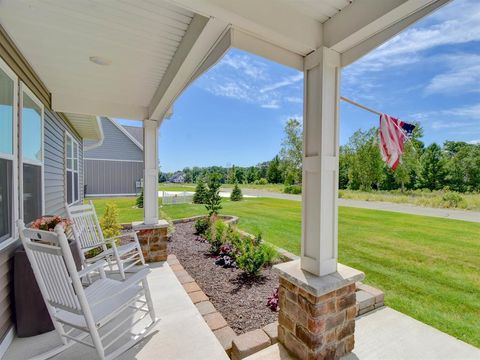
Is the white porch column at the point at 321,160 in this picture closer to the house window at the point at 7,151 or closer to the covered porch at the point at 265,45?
the covered porch at the point at 265,45

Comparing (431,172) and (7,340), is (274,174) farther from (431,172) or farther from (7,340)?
(7,340)

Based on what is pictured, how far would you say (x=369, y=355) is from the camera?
1825 millimetres

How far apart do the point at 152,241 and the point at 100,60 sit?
2.60 m

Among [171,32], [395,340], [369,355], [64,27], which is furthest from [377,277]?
[64,27]

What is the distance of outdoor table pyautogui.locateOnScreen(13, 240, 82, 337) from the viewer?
204cm

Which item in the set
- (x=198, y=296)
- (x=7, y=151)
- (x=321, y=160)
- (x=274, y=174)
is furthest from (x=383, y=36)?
(x=274, y=174)

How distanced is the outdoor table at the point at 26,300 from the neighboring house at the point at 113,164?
1382cm

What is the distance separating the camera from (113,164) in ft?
48.8

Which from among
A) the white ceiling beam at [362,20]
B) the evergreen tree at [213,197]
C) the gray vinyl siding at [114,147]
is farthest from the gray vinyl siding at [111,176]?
the white ceiling beam at [362,20]

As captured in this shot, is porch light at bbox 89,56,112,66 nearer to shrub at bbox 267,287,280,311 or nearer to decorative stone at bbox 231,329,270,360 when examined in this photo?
decorative stone at bbox 231,329,270,360

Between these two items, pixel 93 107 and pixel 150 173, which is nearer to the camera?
pixel 93 107

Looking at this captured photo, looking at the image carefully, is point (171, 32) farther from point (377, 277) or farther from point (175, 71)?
point (377, 277)

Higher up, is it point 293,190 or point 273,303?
point 293,190

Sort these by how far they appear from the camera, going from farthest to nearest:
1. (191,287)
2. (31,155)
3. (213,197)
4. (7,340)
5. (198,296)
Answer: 1. (213,197)
2. (31,155)
3. (191,287)
4. (198,296)
5. (7,340)
